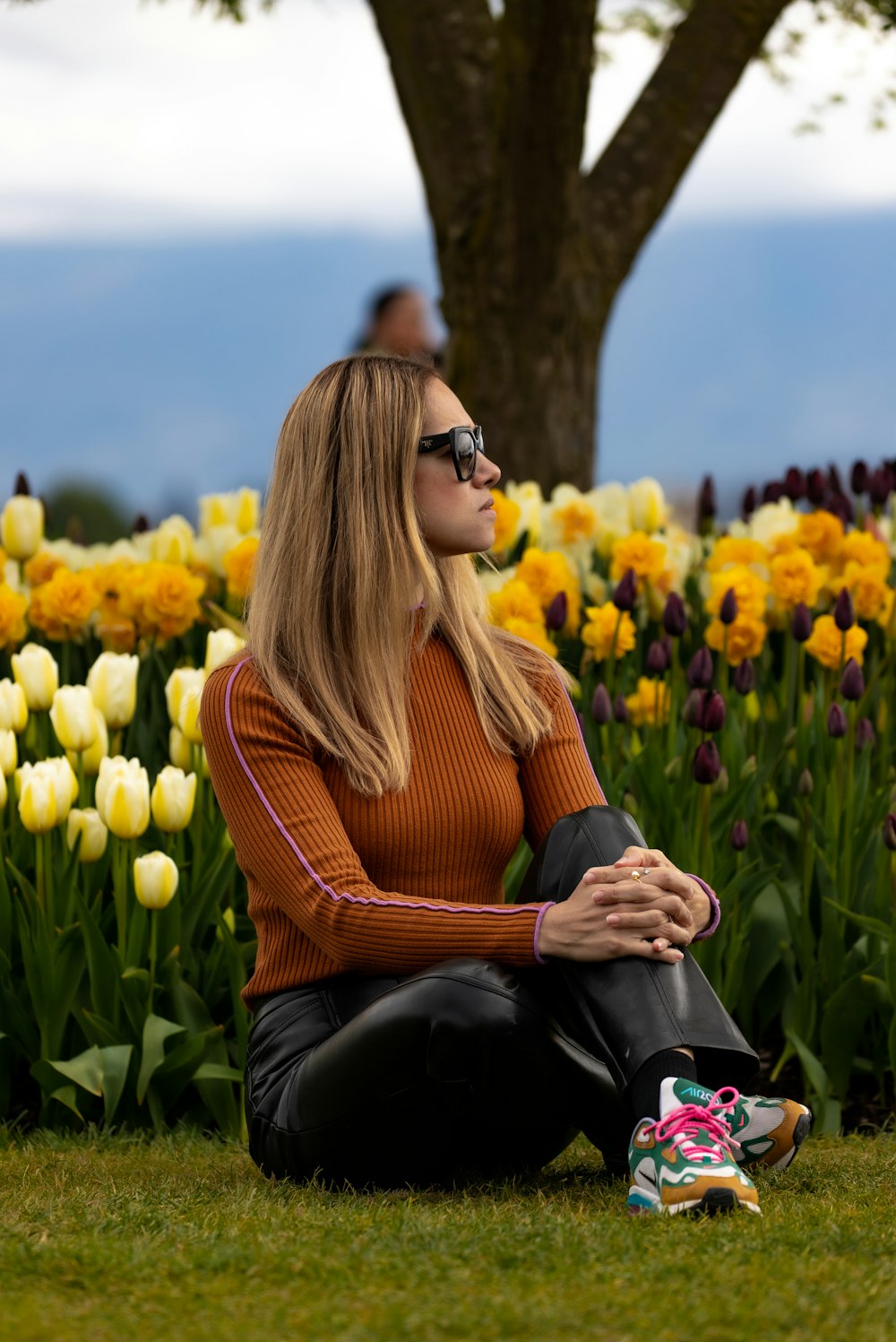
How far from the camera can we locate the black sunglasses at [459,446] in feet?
9.54

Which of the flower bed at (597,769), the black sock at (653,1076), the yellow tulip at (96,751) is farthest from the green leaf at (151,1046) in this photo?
the black sock at (653,1076)

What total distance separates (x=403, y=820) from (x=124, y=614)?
2.15 m

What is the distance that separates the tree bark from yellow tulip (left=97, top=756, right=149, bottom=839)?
4.56m

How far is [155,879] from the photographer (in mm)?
3357

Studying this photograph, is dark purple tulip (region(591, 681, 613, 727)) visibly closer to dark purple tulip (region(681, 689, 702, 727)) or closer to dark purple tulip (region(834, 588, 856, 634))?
dark purple tulip (region(681, 689, 702, 727))

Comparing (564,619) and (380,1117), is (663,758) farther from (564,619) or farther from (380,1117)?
(380,1117)

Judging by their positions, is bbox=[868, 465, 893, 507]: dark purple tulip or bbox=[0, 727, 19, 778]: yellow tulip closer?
bbox=[0, 727, 19, 778]: yellow tulip

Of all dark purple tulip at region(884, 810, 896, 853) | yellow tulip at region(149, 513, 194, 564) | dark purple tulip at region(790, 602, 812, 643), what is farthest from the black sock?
yellow tulip at region(149, 513, 194, 564)

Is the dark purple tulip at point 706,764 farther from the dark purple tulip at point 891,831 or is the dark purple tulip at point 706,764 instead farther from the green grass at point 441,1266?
the green grass at point 441,1266

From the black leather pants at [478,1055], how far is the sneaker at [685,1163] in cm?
9

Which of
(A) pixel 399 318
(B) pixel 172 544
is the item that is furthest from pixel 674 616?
(A) pixel 399 318

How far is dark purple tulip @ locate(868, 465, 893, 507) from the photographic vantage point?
5.52m

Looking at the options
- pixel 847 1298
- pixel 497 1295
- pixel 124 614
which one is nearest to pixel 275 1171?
pixel 497 1295

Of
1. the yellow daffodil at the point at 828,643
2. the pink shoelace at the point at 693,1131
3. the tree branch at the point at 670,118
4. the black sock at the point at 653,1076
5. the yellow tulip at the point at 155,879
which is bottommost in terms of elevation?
the pink shoelace at the point at 693,1131
